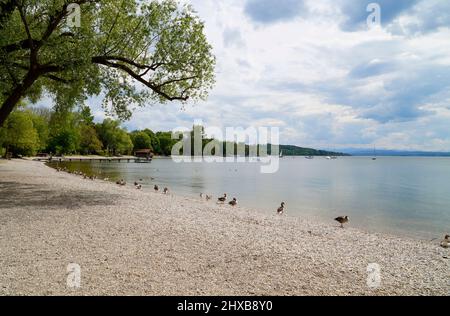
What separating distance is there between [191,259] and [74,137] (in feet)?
371

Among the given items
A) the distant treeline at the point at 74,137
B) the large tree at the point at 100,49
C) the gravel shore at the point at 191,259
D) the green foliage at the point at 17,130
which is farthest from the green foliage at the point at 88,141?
the gravel shore at the point at 191,259

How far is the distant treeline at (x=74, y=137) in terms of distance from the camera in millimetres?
61750

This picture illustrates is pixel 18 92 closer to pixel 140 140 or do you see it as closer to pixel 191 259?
pixel 191 259

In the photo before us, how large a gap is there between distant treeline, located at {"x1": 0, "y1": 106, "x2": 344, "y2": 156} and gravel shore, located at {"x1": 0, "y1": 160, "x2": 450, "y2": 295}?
1425 cm

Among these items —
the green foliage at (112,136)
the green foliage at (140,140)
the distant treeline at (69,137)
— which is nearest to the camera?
the distant treeline at (69,137)

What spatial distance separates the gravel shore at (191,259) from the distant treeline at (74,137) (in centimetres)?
1425

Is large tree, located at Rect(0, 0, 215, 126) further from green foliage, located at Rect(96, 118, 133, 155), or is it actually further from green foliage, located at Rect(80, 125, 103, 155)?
green foliage, located at Rect(96, 118, 133, 155)

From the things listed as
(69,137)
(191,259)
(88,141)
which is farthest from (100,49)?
(88,141)

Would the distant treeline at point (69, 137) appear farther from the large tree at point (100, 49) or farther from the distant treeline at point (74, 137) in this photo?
the large tree at point (100, 49)

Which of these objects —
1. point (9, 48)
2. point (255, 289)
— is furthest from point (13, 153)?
point (255, 289)

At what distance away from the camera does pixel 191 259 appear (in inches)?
340
